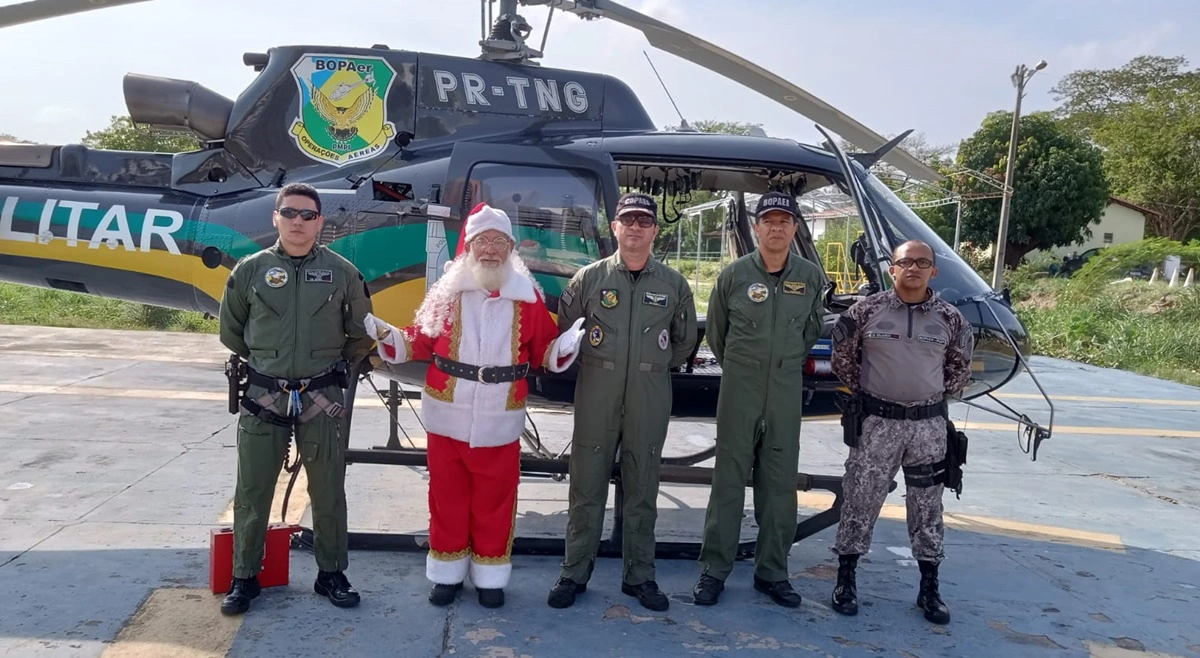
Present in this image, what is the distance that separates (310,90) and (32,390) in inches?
222

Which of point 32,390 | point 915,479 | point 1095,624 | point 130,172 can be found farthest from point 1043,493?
point 32,390

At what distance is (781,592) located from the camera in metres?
3.96

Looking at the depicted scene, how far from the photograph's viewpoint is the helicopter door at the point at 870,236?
4230mm

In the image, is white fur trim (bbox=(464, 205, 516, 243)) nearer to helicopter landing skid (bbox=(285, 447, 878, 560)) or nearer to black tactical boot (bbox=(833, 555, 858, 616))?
helicopter landing skid (bbox=(285, 447, 878, 560))

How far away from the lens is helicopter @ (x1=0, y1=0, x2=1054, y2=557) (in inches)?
171

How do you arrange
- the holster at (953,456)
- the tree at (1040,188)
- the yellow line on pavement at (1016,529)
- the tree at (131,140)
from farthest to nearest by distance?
the tree at (1040,188) < the tree at (131,140) < the yellow line on pavement at (1016,529) < the holster at (953,456)

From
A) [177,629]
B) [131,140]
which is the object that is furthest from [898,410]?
[131,140]

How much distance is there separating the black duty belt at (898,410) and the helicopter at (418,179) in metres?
0.48

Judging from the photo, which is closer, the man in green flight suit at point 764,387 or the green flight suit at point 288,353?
the green flight suit at point 288,353

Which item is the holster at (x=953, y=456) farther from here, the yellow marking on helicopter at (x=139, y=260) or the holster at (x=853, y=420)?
the yellow marking on helicopter at (x=139, y=260)

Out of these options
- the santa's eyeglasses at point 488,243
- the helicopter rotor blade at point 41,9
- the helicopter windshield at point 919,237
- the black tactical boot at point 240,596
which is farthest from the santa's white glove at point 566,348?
the helicopter rotor blade at point 41,9

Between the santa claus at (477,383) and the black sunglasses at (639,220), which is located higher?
the black sunglasses at (639,220)

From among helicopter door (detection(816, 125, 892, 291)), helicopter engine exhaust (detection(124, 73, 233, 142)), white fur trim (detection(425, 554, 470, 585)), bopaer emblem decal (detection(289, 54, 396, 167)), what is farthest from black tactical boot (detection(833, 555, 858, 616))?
helicopter engine exhaust (detection(124, 73, 233, 142))

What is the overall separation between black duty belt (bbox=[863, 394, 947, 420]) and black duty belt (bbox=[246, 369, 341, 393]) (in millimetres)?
2438
